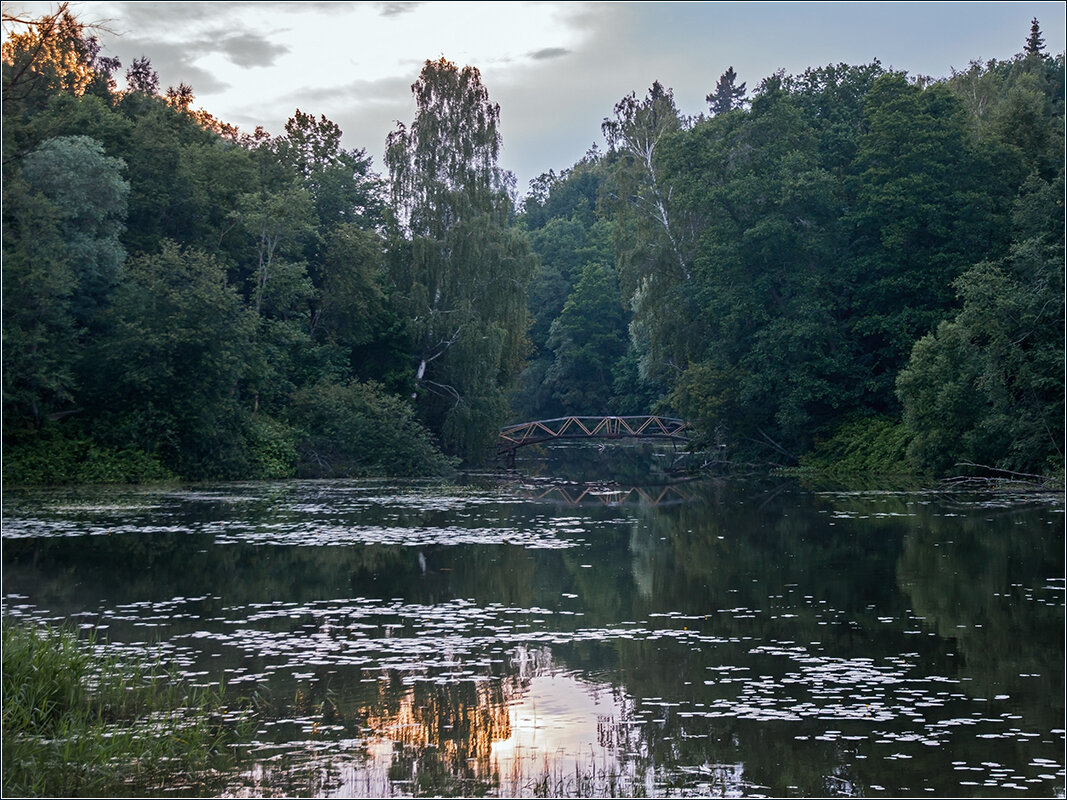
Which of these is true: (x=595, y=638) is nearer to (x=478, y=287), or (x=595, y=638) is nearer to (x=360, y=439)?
(x=360, y=439)

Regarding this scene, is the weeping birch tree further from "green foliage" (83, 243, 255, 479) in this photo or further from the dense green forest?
"green foliage" (83, 243, 255, 479)

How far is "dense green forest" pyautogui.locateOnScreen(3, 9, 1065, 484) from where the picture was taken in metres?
31.8

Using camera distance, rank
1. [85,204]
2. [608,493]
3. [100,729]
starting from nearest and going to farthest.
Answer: [100,729]
[85,204]
[608,493]

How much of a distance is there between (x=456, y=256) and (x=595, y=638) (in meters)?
31.8

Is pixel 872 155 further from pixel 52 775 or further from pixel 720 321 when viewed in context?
pixel 52 775

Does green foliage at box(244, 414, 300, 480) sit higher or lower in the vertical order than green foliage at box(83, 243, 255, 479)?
lower

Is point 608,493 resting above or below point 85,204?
below

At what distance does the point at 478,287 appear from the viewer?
145 ft

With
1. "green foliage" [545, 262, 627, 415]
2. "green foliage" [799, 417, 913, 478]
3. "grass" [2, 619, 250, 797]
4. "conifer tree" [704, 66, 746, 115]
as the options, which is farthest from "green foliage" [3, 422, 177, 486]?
"conifer tree" [704, 66, 746, 115]

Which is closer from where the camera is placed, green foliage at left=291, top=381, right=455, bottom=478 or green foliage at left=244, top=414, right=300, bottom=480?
green foliage at left=244, top=414, right=300, bottom=480

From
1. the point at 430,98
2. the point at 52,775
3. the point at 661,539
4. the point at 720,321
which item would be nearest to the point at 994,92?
the point at 720,321

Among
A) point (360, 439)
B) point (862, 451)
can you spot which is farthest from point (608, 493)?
point (862, 451)

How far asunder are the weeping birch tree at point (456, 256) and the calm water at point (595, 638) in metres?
18.0

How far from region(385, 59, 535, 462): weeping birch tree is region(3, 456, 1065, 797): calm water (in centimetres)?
1801
